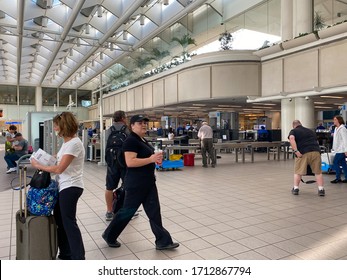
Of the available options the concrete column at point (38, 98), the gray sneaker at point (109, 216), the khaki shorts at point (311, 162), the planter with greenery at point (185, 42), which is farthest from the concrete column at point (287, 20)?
the concrete column at point (38, 98)

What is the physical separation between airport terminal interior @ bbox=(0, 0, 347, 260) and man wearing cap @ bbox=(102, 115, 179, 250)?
28cm

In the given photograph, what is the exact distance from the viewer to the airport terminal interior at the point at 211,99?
366 cm

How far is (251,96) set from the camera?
12844mm

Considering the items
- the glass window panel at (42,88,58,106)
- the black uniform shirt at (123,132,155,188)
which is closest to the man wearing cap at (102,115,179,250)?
the black uniform shirt at (123,132,155,188)

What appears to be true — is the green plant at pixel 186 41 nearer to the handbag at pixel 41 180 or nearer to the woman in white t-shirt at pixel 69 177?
the woman in white t-shirt at pixel 69 177

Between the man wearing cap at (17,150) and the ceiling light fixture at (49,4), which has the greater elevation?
the ceiling light fixture at (49,4)

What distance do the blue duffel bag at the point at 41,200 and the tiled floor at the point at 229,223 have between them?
0.76 metres

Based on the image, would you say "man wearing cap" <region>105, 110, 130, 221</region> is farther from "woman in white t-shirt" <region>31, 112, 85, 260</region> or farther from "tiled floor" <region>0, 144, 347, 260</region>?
"woman in white t-shirt" <region>31, 112, 85, 260</region>

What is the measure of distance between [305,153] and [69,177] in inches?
182

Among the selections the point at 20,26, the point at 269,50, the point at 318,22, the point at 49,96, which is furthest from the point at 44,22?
the point at 49,96

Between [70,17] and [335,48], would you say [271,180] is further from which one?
[70,17]

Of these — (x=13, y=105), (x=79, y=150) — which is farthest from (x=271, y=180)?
(x=13, y=105)

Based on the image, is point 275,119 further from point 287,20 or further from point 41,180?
point 41,180

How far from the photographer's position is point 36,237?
2.59 metres
